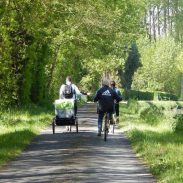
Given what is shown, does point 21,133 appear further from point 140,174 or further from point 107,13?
point 107,13

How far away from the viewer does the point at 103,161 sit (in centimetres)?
1410

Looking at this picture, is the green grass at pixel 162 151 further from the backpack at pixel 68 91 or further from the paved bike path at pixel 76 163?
the backpack at pixel 68 91

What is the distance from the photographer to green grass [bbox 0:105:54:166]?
51.2 ft

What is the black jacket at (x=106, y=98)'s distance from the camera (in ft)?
65.5

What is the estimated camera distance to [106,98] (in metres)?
20.0

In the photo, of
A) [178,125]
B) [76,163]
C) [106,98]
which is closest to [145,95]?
[178,125]

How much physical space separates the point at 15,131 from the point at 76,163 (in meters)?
6.95

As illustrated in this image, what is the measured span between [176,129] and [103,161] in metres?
7.88

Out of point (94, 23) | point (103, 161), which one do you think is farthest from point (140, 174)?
point (94, 23)

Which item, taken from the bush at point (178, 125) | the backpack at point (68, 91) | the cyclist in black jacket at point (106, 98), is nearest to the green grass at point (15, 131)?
the backpack at point (68, 91)

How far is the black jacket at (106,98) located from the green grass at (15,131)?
2.50 metres

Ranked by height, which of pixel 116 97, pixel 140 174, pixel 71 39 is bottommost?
pixel 140 174

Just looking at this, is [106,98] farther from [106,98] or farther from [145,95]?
[145,95]

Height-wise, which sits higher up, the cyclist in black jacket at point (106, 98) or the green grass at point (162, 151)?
the cyclist in black jacket at point (106, 98)
